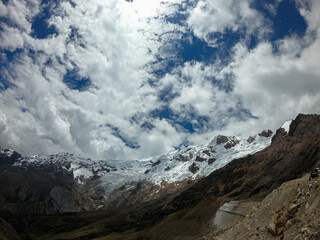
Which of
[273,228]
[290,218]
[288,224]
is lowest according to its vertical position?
[288,224]

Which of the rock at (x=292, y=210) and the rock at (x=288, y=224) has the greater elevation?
the rock at (x=292, y=210)

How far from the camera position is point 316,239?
1875 cm

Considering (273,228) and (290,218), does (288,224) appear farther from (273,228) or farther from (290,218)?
(273,228)

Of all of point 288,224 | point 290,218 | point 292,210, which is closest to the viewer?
point 288,224

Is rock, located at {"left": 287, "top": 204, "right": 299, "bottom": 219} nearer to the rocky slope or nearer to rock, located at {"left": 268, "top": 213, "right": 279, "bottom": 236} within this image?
the rocky slope

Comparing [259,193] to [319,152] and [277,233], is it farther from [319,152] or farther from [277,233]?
[277,233]

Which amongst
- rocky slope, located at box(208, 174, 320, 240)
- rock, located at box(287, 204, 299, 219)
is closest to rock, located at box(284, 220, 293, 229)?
rocky slope, located at box(208, 174, 320, 240)

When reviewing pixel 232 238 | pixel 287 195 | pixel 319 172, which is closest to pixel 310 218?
pixel 319 172

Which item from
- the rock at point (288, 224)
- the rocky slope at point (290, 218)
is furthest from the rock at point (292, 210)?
the rock at point (288, 224)

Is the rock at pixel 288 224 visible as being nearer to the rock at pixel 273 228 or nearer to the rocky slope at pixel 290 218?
the rocky slope at pixel 290 218

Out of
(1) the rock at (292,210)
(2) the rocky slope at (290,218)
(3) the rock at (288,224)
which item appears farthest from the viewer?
(1) the rock at (292,210)

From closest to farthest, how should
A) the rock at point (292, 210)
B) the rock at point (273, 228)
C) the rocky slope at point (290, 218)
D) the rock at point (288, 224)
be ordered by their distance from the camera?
the rocky slope at point (290, 218)
the rock at point (288, 224)
the rock at point (292, 210)
the rock at point (273, 228)

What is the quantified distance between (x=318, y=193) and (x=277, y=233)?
4.43 m

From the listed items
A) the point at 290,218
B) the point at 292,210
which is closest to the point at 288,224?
the point at 290,218
